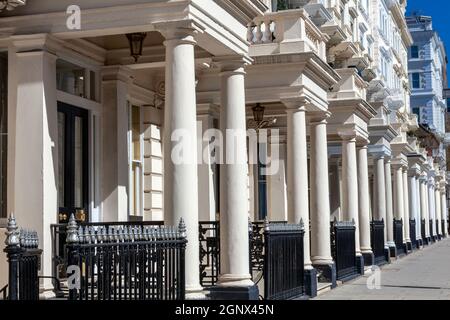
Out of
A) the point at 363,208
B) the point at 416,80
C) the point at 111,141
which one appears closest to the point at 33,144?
the point at 111,141

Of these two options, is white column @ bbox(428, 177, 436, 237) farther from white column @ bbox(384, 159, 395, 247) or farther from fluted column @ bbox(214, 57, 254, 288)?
fluted column @ bbox(214, 57, 254, 288)

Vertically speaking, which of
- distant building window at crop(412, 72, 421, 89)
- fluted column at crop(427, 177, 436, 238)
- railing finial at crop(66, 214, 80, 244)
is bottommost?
railing finial at crop(66, 214, 80, 244)

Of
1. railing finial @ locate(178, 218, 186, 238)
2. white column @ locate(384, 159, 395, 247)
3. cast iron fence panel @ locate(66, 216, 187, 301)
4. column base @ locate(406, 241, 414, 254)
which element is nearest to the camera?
cast iron fence panel @ locate(66, 216, 187, 301)

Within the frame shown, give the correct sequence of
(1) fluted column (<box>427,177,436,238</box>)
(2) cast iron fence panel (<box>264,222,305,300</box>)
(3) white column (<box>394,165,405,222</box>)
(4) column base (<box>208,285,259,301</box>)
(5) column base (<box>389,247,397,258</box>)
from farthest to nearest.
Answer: (1) fluted column (<box>427,177,436,238</box>) → (3) white column (<box>394,165,405,222</box>) → (5) column base (<box>389,247,397,258</box>) → (2) cast iron fence panel (<box>264,222,305,300</box>) → (4) column base (<box>208,285,259,301</box>)

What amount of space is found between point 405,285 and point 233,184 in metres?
8.37

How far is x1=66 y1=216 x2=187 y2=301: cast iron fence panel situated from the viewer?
8.75 meters

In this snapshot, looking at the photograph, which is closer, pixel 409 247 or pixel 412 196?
pixel 409 247

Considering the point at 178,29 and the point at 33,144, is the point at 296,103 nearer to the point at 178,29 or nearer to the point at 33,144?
the point at 178,29

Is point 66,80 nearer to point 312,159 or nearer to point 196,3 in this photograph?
point 196,3

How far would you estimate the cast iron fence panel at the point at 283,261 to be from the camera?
553 inches

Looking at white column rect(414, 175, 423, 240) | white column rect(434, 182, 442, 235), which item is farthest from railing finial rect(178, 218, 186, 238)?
white column rect(434, 182, 442, 235)

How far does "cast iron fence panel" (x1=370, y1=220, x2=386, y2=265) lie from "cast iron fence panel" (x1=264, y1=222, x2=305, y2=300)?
10.8 m

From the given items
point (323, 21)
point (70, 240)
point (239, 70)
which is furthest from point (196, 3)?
point (323, 21)

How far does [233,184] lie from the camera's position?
12977mm
